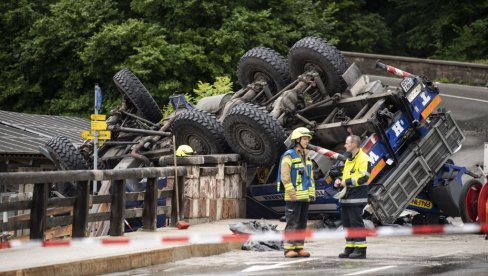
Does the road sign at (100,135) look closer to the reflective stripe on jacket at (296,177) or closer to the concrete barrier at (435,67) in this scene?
the reflective stripe on jacket at (296,177)

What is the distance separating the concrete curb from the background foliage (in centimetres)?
1895

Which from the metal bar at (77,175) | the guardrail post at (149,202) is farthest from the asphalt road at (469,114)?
the metal bar at (77,175)

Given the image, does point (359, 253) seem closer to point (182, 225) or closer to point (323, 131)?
point (182, 225)

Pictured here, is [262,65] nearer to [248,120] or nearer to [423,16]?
[248,120]

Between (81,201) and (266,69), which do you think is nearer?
(81,201)

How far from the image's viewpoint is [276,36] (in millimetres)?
37781

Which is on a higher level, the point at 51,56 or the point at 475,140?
the point at 51,56

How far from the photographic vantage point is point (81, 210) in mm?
15062

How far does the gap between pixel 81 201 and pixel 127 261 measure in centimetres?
196

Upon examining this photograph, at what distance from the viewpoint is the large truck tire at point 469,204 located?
18.1 metres

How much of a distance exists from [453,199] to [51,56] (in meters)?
23.1

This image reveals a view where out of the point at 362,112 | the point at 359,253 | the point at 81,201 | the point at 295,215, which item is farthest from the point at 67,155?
the point at 359,253

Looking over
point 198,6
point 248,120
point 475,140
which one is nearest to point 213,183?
point 248,120

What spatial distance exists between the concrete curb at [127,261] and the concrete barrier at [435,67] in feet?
92.6
